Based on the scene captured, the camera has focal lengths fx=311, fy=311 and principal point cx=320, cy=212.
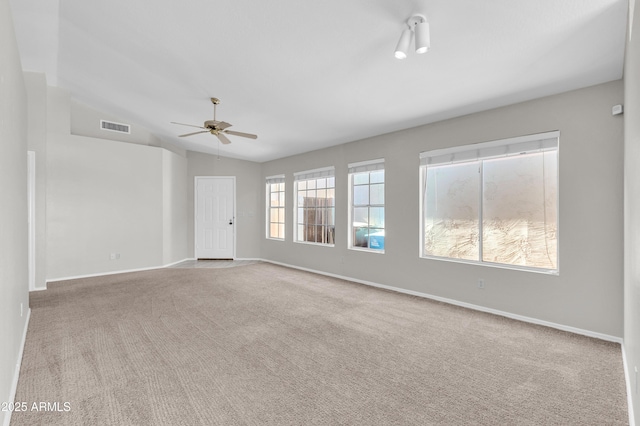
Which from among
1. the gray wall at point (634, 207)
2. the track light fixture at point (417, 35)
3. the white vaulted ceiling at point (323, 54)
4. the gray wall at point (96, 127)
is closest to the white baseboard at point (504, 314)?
the gray wall at point (634, 207)

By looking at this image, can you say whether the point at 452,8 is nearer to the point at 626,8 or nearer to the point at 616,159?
the point at 626,8

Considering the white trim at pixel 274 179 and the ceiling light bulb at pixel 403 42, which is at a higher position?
the ceiling light bulb at pixel 403 42

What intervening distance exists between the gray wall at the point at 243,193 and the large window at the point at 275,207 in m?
0.21

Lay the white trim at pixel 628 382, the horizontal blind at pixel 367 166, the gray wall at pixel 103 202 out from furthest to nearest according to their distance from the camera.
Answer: the gray wall at pixel 103 202 < the horizontal blind at pixel 367 166 < the white trim at pixel 628 382

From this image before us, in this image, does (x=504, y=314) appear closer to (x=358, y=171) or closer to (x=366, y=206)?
(x=366, y=206)

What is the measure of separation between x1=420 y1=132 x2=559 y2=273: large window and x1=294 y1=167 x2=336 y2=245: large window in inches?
81.8

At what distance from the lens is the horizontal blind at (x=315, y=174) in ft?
20.1

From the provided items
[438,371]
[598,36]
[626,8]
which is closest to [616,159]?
[598,36]

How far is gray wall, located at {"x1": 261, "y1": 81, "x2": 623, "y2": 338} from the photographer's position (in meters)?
2.98

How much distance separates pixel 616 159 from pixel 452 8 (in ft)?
7.28

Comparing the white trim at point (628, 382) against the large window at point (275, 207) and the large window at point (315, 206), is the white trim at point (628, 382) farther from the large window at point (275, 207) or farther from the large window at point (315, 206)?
the large window at point (275, 207)

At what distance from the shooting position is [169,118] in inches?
220

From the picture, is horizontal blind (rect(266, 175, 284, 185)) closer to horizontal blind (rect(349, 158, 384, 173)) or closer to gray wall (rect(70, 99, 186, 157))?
horizontal blind (rect(349, 158, 384, 173))

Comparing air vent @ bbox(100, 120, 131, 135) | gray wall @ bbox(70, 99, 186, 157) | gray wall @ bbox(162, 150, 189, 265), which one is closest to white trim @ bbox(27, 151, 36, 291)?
gray wall @ bbox(70, 99, 186, 157)
